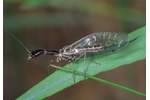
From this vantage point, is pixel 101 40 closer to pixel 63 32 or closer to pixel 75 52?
pixel 75 52

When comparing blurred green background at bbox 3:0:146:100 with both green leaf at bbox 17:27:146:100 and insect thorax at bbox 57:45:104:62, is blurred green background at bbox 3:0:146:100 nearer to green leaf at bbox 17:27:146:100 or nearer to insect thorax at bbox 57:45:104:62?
insect thorax at bbox 57:45:104:62

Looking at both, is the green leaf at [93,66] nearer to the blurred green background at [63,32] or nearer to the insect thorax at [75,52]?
the insect thorax at [75,52]

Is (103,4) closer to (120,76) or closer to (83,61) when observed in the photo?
(120,76)

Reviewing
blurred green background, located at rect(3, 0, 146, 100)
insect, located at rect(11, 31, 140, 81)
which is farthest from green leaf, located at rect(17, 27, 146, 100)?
blurred green background, located at rect(3, 0, 146, 100)

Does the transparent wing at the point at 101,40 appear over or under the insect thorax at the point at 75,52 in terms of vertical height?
over

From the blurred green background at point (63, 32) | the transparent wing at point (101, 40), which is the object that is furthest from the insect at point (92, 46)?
the blurred green background at point (63, 32)

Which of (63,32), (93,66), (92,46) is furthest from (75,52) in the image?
(63,32)
